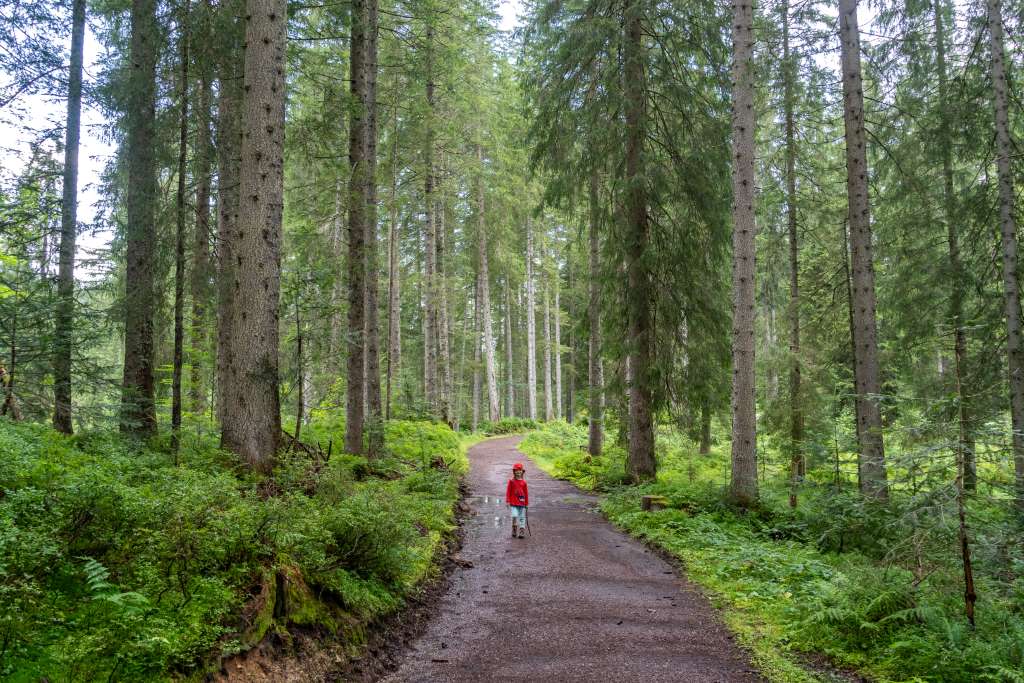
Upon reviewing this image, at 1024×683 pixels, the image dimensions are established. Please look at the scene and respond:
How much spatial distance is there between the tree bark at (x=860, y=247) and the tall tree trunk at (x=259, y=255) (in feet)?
30.9

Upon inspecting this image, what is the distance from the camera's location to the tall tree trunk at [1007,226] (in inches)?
377

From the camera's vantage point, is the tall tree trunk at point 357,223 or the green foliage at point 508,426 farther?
the green foliage at point 508,426

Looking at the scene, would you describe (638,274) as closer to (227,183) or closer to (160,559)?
(227,183)

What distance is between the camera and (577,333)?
1656 cm

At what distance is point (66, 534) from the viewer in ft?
12.7

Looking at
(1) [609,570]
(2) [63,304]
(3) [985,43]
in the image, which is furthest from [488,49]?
(1) [609,570]

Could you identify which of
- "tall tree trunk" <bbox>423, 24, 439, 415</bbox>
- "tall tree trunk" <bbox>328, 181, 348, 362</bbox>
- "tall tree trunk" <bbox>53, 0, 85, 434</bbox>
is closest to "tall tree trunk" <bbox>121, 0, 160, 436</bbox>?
"tall tree trunk" <bbox>53, 0, 85, 434</bbox>

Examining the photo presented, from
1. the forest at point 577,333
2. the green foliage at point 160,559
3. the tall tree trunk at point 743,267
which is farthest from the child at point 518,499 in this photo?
the tall tree trunk at point 743,267

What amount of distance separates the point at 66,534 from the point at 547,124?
1289cm

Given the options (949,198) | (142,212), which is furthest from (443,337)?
(949,198)

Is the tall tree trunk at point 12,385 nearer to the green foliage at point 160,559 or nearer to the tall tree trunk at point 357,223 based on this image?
the green foliage at point 160,559

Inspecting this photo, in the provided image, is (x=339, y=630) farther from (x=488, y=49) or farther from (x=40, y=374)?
(x=488, y=49)

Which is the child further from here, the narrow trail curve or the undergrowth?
the undergrowth

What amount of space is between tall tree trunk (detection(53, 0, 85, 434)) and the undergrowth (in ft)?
31.9
